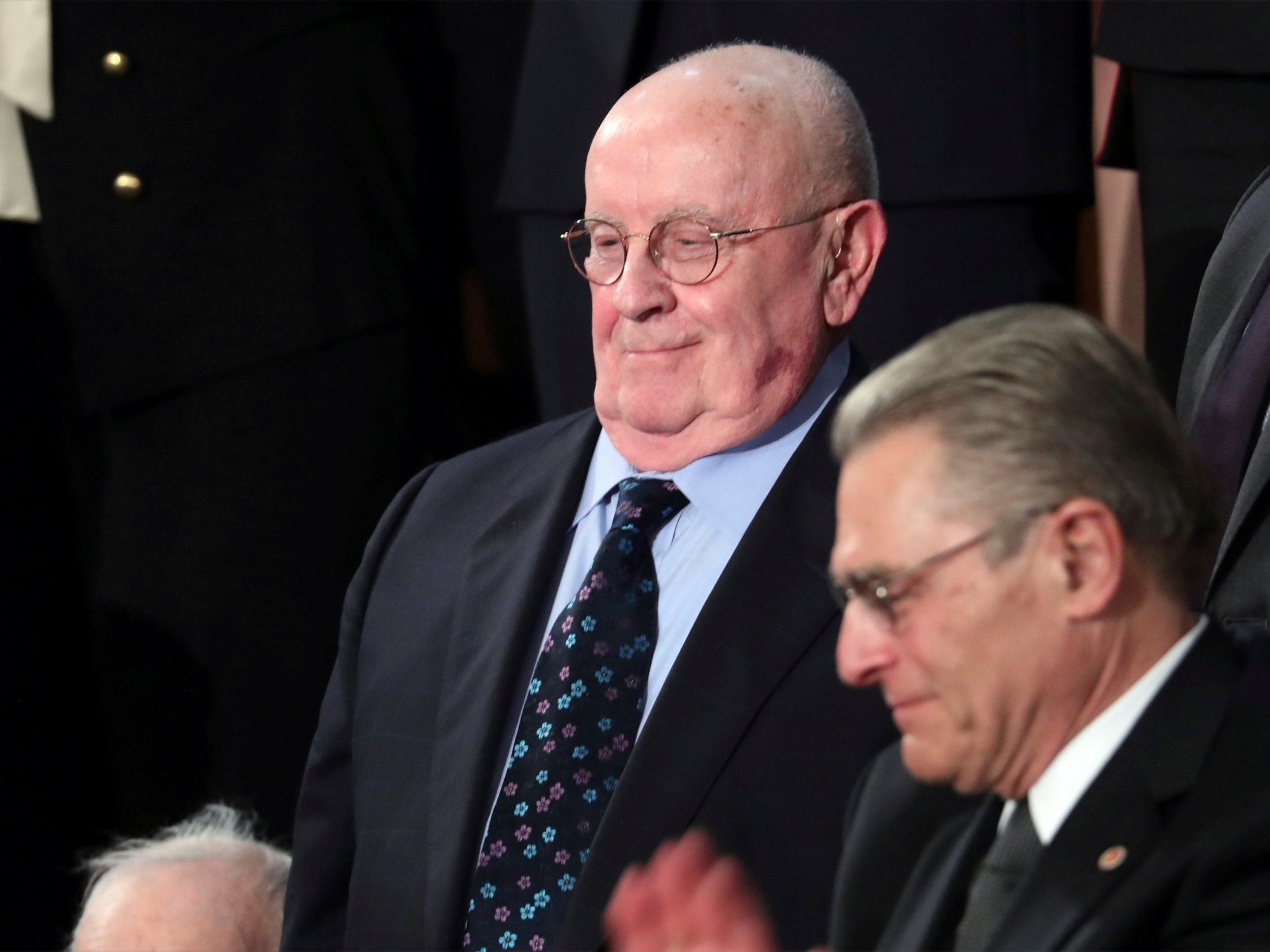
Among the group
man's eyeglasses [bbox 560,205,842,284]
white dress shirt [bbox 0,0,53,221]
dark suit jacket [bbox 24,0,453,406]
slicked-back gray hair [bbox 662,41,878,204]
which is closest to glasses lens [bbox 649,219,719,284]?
man's eyeglasses [bbox 560,205,842,284]

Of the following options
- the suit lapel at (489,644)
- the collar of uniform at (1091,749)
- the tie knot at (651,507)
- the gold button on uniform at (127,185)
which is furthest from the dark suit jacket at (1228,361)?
the gold button on uniform at (127,185)

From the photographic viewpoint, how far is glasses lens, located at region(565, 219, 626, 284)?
1678 millimetres

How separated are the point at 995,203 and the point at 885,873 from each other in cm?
103

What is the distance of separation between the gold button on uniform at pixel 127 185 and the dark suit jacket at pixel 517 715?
2.51ft

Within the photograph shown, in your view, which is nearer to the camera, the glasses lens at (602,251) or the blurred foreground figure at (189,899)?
the glasses lens at (602,251)

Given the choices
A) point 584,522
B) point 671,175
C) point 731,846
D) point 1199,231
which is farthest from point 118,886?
point 1199,231

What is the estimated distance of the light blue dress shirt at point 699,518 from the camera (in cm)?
159

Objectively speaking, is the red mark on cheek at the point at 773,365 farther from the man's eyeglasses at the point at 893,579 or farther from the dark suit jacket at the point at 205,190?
the dark suit jacket at the point at 205,190

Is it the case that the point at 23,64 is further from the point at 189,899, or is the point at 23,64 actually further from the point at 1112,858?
the point at 1112,858

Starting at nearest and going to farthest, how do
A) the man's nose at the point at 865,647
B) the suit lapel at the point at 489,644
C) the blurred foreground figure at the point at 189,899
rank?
the man's nose at the point at 865,647, the suit lapel at the point at 489,644, the blurred foreground figure at the point at 189,899

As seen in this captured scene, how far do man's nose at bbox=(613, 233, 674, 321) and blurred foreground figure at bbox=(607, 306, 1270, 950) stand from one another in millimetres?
497

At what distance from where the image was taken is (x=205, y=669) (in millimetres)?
2432

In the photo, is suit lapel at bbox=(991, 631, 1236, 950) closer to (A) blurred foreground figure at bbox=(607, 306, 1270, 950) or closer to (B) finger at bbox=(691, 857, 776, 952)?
(A) blurred foreground figure at bbox=(607, 306, 1270, 950)

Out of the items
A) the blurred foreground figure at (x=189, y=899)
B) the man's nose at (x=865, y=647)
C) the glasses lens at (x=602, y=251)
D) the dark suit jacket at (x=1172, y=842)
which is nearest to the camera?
the dark suit jacket at (x=1172, y=842)
